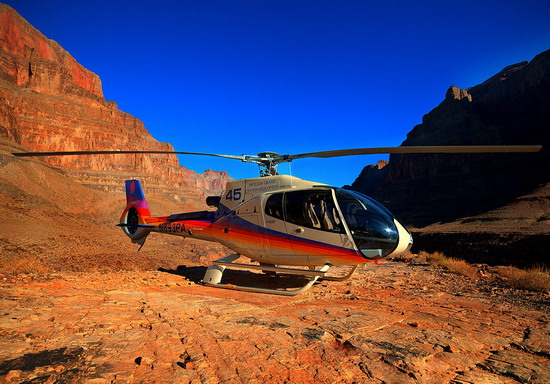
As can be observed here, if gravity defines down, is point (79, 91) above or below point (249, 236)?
above

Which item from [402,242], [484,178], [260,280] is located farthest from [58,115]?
[484,178]

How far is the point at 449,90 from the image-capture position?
370 feet

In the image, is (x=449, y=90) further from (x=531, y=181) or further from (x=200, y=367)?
(x=200, y=367)

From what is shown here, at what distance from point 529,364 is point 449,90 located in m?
136

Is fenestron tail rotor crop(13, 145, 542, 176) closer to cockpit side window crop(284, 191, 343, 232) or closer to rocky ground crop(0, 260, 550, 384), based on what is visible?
cockpit side window crop(284, 191, 343, 232)

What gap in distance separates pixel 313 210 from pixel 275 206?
1061mm

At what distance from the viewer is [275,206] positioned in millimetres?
7316

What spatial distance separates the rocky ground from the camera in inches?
92.1

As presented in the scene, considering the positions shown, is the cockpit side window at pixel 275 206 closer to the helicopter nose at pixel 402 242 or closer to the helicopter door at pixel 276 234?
the helicopter door at pixel 276 234

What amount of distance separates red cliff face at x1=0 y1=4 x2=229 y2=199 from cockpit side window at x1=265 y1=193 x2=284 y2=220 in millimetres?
71149

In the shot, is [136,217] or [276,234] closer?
[276,234]

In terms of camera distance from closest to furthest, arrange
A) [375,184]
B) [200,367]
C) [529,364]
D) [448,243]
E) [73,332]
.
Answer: [200,367] → [529,364] → [73,332] → [448,243] → [375,184]

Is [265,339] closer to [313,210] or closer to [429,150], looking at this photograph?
[313,210]

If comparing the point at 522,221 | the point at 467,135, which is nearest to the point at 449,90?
the point at 467,135
